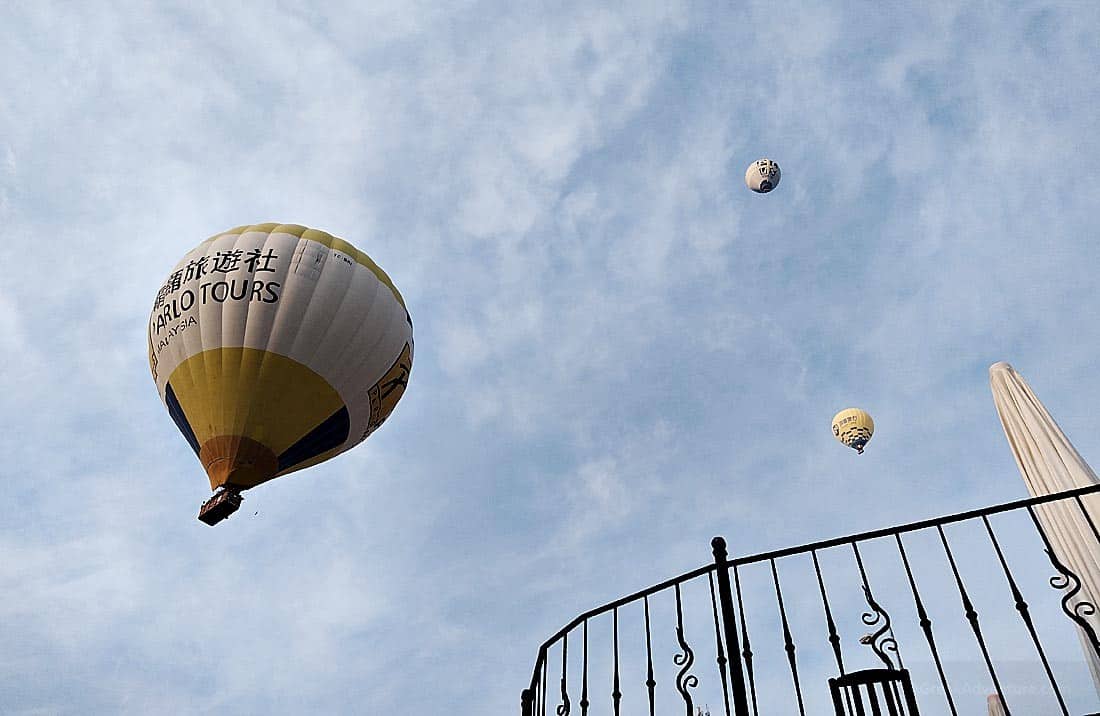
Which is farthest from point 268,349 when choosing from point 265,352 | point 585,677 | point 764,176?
point 764,176

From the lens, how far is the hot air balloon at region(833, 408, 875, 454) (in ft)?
62.4

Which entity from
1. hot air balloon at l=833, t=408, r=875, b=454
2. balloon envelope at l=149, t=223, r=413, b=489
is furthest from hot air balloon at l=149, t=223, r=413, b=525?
hot air balloon at l=833, t=408, r=875, b=454

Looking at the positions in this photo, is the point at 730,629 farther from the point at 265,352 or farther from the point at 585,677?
the point at 265,352

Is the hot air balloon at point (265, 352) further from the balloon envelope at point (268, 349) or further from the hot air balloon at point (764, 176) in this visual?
the hot air balloon at point (764, 176)

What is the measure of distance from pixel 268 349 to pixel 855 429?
14.6 m

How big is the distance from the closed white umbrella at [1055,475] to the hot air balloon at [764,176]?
12.7 meters

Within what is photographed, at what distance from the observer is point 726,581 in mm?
4121

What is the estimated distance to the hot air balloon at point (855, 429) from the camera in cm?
1902

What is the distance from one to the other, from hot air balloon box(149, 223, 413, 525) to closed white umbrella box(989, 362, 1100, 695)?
9221 mm

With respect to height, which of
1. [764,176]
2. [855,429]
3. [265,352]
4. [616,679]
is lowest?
[616,679]

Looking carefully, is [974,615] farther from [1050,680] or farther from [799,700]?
[799,700]

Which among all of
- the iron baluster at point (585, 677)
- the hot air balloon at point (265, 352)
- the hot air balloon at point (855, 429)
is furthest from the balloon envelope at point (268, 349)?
the hot air balloon at point (855, 429)

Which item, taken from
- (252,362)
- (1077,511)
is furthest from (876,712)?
(252,362)

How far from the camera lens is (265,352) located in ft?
36.8
